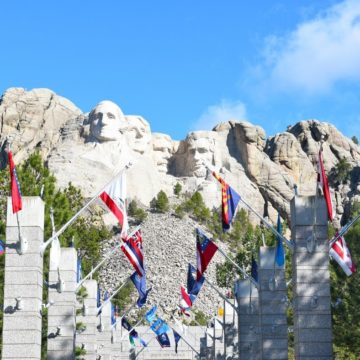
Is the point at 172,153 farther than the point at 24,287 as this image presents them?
Yes

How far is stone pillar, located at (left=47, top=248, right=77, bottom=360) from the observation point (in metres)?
36.4

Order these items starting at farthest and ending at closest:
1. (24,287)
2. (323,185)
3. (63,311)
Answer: (63,311) < (323,185) < (24,287)

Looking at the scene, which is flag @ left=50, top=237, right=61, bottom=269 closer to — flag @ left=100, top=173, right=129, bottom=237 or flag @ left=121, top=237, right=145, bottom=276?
flag @ left=121, top=237, right=145, bottom=276


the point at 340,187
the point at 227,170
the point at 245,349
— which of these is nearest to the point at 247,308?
the point at 245,349

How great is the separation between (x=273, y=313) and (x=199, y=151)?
86.6 meters

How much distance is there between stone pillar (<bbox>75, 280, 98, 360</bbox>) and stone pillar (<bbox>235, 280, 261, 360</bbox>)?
621 centimetres

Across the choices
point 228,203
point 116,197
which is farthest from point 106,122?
point 228,203

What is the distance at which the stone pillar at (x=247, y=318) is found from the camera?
42.6 m

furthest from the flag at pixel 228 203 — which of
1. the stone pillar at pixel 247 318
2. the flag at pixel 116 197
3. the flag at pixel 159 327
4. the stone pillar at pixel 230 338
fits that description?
the flag at pixel 159 327

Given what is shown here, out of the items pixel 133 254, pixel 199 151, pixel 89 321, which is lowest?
pixel 89 321

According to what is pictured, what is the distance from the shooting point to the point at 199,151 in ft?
405

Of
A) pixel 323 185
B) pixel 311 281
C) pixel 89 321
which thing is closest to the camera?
pixel 323 185

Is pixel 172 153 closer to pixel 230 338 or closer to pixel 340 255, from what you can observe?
pixel 230 338

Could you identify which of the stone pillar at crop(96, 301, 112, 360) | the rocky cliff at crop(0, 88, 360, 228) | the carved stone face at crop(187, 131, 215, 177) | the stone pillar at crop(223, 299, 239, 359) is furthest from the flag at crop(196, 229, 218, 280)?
the carved stone face at crop(187, 131, 215, 177)
